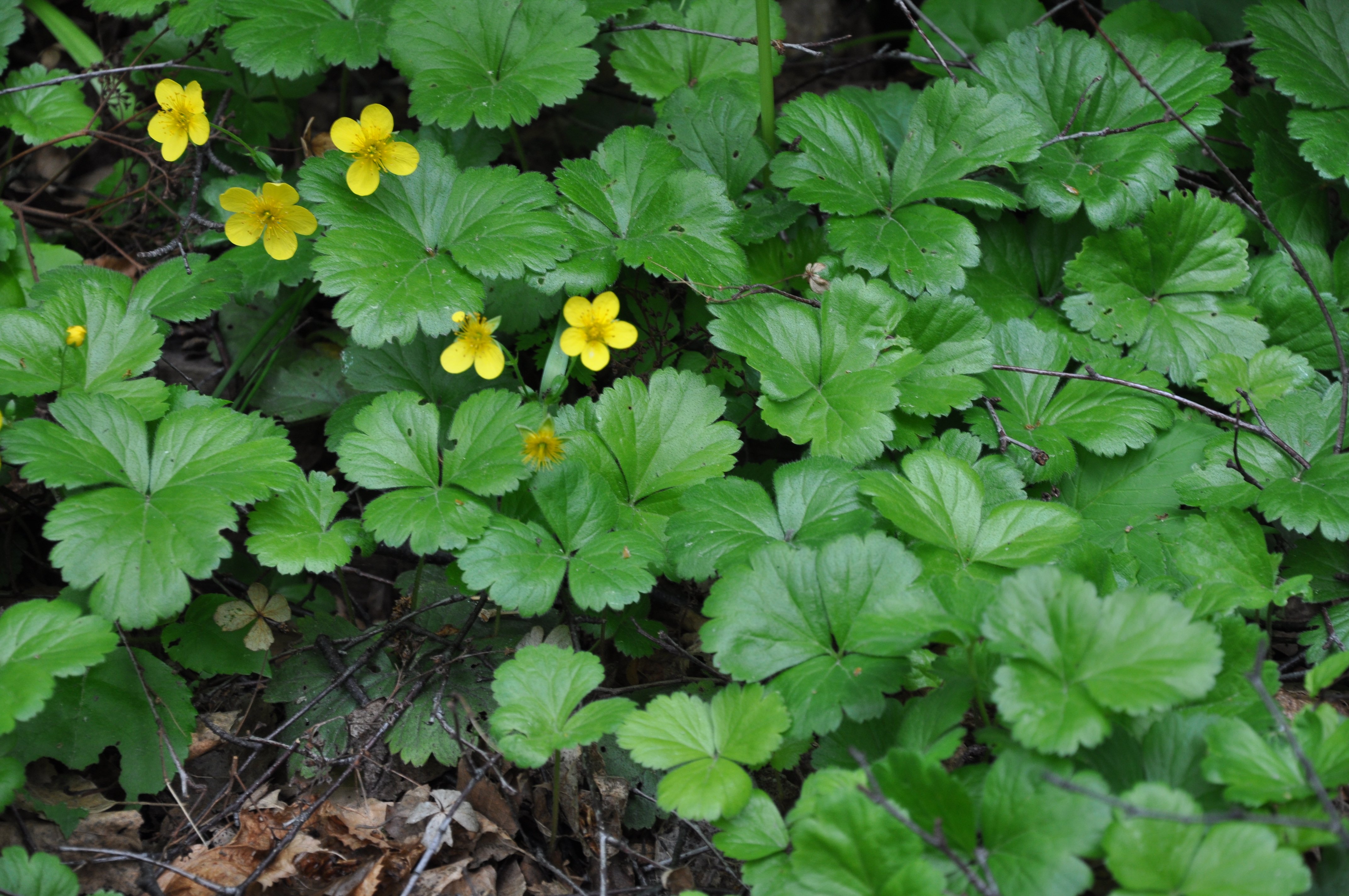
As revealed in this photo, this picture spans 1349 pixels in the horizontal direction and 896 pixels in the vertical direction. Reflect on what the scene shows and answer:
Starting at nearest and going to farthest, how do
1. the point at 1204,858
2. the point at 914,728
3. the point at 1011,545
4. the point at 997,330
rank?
1. the point at 1204,858
2. the point at 914,728
3. the point at 1011,545
4. the point at 997,330

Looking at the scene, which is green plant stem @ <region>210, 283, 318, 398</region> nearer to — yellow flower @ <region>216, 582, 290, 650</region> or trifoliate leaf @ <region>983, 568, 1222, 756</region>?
yellow flower @ <region>216, 582, 290, 650</region>

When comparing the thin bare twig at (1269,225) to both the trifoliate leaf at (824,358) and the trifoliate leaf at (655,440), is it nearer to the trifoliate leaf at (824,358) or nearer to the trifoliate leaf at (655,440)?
the trifoliate leaf at (824,358)

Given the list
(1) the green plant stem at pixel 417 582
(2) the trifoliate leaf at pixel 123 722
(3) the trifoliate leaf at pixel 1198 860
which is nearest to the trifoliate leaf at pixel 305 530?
(1) the green plant stem at pixel 417 582

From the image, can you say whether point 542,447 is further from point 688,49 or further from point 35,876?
point 688,49

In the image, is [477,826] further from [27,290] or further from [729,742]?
[27,290]

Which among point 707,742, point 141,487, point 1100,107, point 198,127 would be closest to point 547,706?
point 707,742

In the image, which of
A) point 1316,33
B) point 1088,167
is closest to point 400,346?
point 1088,167
